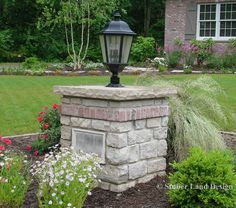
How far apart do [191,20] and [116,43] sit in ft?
45.3

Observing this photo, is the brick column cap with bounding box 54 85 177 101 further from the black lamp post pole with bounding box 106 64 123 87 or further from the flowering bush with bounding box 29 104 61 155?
the flowering bush with bounding box 29 104 61 155

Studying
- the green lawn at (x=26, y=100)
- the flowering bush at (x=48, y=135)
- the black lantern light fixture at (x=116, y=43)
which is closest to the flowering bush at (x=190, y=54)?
the green lawn at (x=26, y=100)

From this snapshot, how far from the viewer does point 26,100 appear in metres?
8.70

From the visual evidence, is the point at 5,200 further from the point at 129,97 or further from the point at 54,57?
the point at 54,57

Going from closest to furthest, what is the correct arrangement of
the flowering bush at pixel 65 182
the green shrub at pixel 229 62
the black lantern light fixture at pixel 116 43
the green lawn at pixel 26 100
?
the flowering bush at pixel 65 182 < the black lantern light fixture at pixel 116 43 < the green lawn at pixel 26 100 < the green shrub at pixel 229 62

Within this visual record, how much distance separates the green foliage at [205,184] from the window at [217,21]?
46.8 ft

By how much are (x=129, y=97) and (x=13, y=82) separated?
26.5ft

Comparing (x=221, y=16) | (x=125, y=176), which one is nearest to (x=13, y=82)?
(x=125, y=176)

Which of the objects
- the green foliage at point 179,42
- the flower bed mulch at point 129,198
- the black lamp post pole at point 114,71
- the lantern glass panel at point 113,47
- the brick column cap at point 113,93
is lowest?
the flower bed mulch at point 129,198

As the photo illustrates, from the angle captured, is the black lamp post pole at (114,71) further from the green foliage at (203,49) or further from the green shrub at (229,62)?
the green foliage at (203,49)

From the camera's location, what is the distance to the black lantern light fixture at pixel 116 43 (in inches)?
171

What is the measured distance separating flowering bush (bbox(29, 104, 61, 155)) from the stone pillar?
68 cm

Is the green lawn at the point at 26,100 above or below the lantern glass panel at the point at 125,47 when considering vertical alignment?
below

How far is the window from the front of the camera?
56.5 ft
